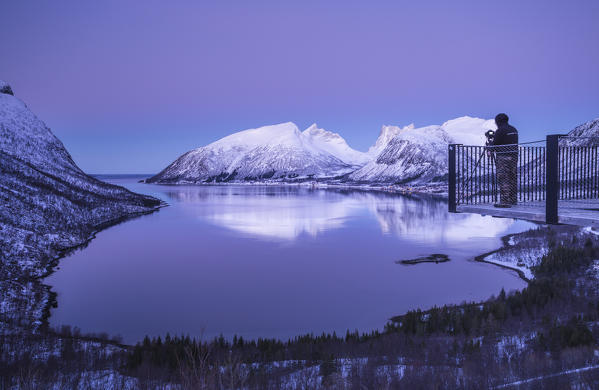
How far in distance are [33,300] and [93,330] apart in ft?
23.0

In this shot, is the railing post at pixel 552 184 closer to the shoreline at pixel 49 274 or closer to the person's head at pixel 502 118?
the person's head at pixel 502 118

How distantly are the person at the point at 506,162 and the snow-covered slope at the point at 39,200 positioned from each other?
32.0m

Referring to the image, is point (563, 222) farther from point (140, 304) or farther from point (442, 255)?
point (442, 255)

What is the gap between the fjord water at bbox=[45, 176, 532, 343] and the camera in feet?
80.9

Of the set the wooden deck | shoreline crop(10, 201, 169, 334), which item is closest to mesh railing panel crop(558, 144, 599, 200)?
the wooden deck

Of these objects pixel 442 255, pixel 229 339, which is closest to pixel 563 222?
pixel 229 339

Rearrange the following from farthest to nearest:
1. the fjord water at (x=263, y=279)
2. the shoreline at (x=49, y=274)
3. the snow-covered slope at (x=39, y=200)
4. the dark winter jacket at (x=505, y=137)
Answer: the snow-covered slope at (x=39, y=200), the fjord water at (x=263, y=279), the shoreline at (x=49, y=274), the dark winter jacket at (x=505, y=137)

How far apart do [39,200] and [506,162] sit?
2211 inches

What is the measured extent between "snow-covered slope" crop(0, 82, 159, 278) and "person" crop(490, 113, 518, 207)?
105 ft

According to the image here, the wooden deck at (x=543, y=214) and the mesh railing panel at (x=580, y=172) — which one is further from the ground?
the mesh railing panel at (x=580, y=172)

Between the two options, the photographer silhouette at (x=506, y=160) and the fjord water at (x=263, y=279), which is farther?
the fjord water at (x=263, y=279)

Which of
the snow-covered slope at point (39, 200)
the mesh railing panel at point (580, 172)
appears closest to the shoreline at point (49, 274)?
the snow-covered slope at point (39, 200)

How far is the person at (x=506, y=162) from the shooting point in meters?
14.8

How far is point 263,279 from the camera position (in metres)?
35.0
